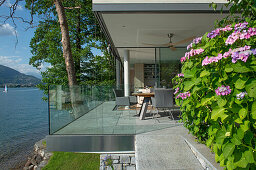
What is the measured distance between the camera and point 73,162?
7543 millimetres

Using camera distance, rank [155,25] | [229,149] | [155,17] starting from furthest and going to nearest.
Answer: [155,25] → [155,17] → [229,149]

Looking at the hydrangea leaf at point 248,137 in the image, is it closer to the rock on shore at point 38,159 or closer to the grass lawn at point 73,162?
the grass lawn at point 73,162

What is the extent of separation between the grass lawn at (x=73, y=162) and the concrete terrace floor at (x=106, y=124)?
3.32 m

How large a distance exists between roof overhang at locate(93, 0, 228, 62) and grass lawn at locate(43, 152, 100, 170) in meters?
4.43

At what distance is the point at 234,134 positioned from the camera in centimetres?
149

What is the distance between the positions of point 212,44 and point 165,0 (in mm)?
3333

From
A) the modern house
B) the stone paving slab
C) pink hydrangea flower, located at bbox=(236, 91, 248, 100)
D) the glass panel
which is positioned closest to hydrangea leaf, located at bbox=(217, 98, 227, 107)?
pink hydrangea flower, located at bbox=(236, 91, 248, 100)

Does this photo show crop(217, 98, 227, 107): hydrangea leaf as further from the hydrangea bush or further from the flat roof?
the flat roof

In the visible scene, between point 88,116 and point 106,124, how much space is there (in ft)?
1.43

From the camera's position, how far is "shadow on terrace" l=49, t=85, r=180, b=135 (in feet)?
14.1

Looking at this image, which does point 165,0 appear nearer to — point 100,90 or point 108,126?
point 100,90

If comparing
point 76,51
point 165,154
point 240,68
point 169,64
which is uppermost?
point 76,51

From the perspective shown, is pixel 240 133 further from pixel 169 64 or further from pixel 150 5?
pixel 169 64

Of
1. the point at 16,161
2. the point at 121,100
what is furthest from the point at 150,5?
the point at 16,161
